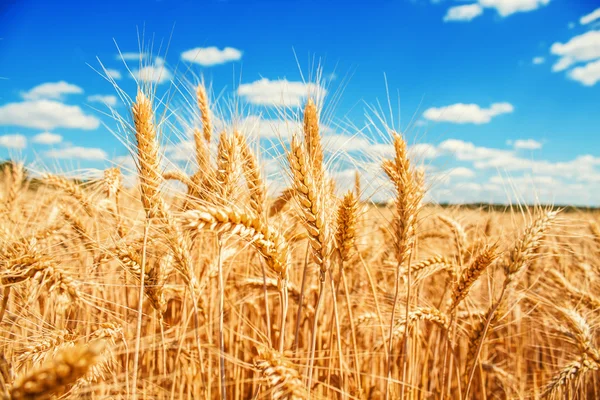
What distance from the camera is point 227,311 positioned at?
3146 millimetres

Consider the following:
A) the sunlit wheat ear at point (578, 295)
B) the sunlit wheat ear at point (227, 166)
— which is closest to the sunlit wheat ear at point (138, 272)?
the sunlit wheat ear at point (227, 166)

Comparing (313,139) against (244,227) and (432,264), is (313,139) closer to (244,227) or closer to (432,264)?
(244,227)

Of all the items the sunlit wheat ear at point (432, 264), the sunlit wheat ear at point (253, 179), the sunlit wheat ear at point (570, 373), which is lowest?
the sunlit wheat ear at point (570, 373)

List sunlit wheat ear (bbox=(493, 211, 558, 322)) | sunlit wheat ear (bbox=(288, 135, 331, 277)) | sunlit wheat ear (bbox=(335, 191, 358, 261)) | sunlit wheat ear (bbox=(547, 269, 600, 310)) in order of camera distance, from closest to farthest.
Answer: sunlit wheat ear (bbox=(288, 135, 331, 277))
sunlit wheat ear (bbox=(335, 191, 358, 261))
sunlit wheat ear (bbox=(493, 211, 558, 322))
sunlit wheat ear (bbox=(547, 269, 600, 310))

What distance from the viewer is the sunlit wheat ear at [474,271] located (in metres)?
1.95

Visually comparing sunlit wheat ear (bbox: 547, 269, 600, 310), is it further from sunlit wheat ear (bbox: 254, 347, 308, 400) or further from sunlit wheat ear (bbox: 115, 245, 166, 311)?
sunlit wheat ear (bbox: 115, 245, 166, 311)

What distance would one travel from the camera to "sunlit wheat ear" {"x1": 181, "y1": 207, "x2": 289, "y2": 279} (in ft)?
4.15

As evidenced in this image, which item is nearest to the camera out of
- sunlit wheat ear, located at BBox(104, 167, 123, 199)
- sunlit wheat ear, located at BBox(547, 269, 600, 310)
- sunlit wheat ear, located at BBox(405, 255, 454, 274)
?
sunlit wheat ear, located at BBox(405, 255, 454, 274)

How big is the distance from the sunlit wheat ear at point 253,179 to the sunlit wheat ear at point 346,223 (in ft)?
1.46

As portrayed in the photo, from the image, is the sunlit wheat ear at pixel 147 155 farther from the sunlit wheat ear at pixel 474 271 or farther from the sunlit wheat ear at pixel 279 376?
the sunlit wheat ear at pixel 474 271

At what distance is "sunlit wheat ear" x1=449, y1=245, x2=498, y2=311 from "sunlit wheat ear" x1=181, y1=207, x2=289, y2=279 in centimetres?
104

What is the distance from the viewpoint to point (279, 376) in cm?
121

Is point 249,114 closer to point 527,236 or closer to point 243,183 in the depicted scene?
point 243,183

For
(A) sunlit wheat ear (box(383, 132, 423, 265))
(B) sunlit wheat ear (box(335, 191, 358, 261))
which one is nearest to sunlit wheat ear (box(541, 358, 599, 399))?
(A) sunlit wheat ear (box(383, 132, 423, 265))
